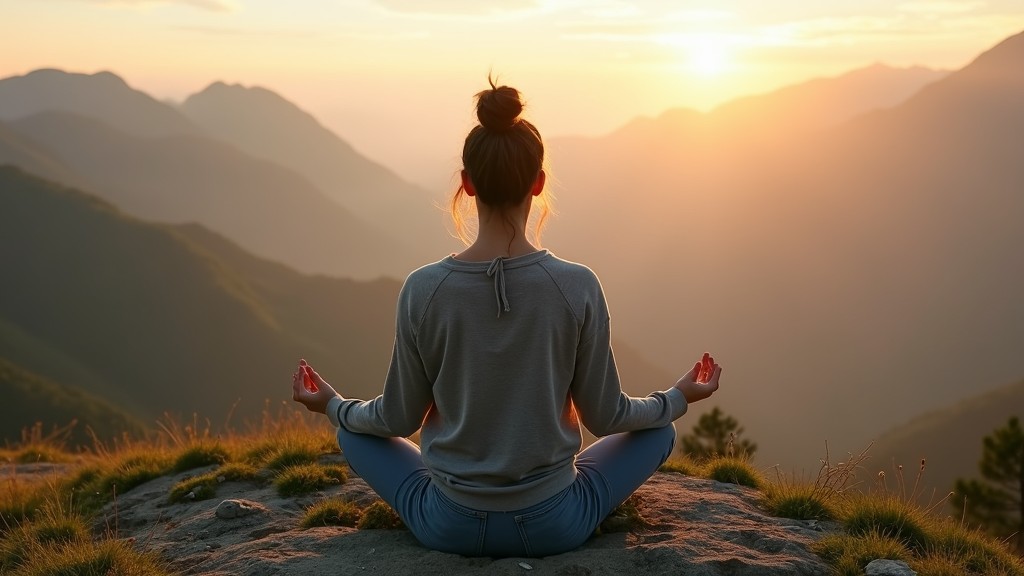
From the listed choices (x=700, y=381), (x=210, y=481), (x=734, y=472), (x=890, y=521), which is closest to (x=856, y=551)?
(x=890, y=521)

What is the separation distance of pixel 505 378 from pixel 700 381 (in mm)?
1336

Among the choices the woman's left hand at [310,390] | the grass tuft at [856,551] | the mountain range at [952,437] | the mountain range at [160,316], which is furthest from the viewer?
the mountain range at [160,316]

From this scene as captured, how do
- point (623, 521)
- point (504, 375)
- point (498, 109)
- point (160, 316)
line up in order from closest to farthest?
point (498, 109)
point (504, 375)
point (623, 521)
point (160, 316)

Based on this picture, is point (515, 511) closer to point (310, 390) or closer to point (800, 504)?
point (310, 390)

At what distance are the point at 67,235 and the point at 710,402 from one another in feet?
467

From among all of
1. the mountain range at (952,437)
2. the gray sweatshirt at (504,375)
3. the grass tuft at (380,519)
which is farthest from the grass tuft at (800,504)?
the mountain range at (952,437)

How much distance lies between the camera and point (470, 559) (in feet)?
15.5

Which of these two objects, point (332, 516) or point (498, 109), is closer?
point (498, 109)

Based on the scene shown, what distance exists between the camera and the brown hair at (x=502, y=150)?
3721mm

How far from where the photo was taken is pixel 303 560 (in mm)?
5012

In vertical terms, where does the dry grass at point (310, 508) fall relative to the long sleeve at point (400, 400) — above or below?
below

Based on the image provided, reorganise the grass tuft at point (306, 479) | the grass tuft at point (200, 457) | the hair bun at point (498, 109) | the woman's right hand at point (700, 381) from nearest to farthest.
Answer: the hair bun at point (498, 109), the woman's right hand at point (700, 381), the grass tuft at point (306, 479), the grass tuft at point (200, 457)

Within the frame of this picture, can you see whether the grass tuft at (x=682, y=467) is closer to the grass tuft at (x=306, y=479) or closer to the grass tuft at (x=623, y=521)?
the grass tuft at (x=623, y=521)

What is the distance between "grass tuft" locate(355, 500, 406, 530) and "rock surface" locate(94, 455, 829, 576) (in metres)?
0.11
